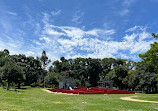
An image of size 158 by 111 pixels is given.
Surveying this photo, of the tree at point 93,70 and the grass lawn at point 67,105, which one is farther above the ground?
the tree at point 93,70

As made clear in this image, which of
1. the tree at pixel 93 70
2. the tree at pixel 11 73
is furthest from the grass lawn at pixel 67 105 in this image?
the tree at pixel 93 70

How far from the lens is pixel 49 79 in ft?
192

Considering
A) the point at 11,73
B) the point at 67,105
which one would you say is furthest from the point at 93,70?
the point at 67,105

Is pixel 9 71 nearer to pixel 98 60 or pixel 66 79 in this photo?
pixel 66 79

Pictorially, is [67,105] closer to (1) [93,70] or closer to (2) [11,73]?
(2) [11,73]

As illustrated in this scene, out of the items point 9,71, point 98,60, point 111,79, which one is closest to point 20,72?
point 9,71

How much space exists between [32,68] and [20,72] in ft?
111

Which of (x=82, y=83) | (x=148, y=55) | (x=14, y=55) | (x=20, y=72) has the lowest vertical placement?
(x=82, y=83)

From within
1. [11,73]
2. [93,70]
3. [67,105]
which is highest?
[93,70]

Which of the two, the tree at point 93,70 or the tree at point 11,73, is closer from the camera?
the tree at point 11,73

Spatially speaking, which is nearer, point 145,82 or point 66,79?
point 145,82

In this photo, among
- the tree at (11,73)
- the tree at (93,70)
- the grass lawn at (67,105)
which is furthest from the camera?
the tree at (93,70)

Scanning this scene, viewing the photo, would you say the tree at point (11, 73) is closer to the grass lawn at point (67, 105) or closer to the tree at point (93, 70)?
the grass lawn at point (67, 105)

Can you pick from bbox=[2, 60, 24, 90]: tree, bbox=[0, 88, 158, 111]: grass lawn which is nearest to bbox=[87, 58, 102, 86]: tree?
bbox=[2, 60, 24, 90]: tree
